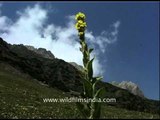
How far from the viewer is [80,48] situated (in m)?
8.18

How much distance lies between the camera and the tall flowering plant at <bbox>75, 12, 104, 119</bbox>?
25.5 ft

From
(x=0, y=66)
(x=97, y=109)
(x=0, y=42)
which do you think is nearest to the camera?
(x=97, y=109)

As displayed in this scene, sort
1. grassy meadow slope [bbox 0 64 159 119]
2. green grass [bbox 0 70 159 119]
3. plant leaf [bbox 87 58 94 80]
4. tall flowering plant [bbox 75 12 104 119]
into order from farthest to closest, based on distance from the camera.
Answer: grassy meadow slope [bbox 0 64 159 119], green grass [bbox 0 70 159 119], plant leaf [bbox 87 58 94 80], tall flowering plant [bbox 75 12 104 119]

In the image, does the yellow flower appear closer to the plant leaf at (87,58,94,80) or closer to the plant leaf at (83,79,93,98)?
the plant leaf at (87,58,94,80)

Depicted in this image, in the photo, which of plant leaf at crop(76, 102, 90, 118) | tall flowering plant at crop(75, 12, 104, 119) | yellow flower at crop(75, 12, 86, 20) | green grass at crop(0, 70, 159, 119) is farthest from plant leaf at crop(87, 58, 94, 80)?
green grass at crop(0, 70, 159, 119)

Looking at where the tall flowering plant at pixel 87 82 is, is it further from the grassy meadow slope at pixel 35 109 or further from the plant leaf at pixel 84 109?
the grassy meadow slope at pixel 35 109

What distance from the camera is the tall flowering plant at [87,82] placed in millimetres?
7758

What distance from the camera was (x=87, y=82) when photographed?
26.0 ft

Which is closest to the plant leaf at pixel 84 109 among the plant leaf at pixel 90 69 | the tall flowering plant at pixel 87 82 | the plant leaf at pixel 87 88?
the tall flowering plant at pixel 87 82

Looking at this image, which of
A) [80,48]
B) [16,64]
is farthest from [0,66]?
[80,48]

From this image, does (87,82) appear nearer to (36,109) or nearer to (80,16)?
(80,16)

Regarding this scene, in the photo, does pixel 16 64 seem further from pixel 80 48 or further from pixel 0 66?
pixel 80 48

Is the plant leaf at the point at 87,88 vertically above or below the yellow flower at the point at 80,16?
below

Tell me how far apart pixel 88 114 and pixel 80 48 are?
1206mm
